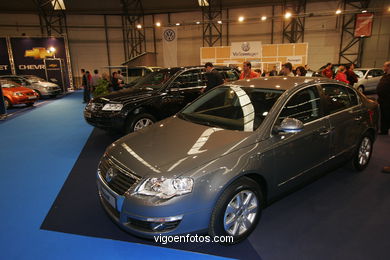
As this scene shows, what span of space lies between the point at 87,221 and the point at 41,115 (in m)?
8.04

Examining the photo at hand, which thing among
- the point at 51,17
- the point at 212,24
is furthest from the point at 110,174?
the point at 51,17

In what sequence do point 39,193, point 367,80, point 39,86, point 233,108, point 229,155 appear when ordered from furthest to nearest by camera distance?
1. point 39,86
2. point 367,80
3. point 39,193
4. point 233,108
5. point 229,155

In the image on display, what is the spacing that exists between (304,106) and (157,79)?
13.1 ft

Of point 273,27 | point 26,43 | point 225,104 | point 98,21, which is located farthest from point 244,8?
point 225,104

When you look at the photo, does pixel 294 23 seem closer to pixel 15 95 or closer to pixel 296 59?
pixel 296 59

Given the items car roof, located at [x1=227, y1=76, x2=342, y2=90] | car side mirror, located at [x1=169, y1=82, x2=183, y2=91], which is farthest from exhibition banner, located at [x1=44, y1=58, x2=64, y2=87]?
car roof, located at [x1=227, y1=76, x2=342, y2=90]

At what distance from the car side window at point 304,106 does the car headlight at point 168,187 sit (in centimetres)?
127

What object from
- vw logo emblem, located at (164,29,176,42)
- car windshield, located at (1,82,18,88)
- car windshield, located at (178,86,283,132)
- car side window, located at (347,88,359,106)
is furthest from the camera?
vw logo emblem, located at (164,29,176,42)

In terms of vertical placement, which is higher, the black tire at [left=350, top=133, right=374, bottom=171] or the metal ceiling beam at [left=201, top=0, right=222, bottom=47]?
the metal ceiling beam at [left=201, top=0, right=222, bottom=47]

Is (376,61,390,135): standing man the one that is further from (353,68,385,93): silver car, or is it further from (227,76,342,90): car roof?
(353,68,385,93): silver car

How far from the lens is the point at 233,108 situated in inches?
127

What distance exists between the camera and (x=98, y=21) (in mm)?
20812

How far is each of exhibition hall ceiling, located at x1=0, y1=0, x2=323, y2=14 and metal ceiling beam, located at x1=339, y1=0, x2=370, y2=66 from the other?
4451 millimetres

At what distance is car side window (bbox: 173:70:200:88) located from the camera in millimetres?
5977
